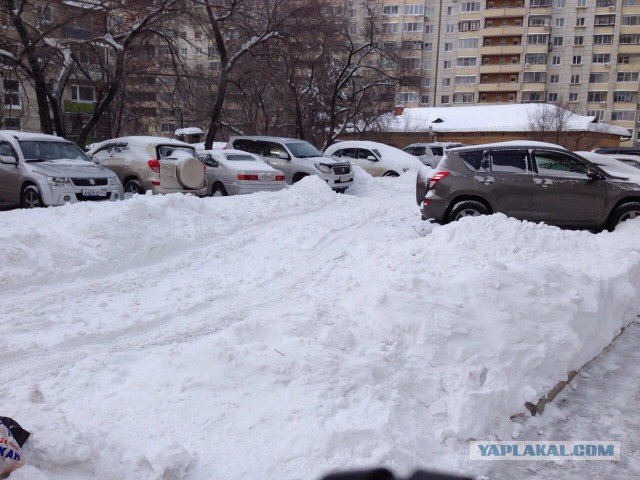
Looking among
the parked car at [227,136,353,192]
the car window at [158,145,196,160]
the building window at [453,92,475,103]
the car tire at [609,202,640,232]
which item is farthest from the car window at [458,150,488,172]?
the building window at [453,92,475,103]

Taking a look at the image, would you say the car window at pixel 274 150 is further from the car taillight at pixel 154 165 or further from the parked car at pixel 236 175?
the car taillight at pixel 154 165

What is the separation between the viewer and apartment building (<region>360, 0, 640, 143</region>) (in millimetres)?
63000

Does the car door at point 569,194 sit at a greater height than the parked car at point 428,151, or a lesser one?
lesser

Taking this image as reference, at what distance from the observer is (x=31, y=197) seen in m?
10.9

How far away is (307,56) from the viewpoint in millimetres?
26344

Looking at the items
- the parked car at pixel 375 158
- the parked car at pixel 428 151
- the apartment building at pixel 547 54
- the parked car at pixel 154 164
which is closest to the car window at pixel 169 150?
the parked car at pixel 154 164

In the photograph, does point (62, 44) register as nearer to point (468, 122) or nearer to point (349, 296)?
point (349, 296)

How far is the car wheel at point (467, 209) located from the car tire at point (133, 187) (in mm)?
7534

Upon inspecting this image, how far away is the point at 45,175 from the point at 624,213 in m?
10.7

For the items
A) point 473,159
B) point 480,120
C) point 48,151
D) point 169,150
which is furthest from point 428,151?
point 480,120

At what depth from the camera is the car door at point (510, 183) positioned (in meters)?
9.73

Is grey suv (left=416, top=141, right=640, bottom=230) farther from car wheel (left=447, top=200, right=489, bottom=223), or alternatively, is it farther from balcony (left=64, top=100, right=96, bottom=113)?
balcony (left=64, top=100, right=96, bottom=113)

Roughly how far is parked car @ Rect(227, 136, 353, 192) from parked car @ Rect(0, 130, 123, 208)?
6.21 m

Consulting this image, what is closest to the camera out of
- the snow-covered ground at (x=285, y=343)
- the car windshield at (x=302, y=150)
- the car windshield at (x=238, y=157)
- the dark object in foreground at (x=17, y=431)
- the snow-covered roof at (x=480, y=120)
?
the dark object in foreground at (x=17, y=431)
